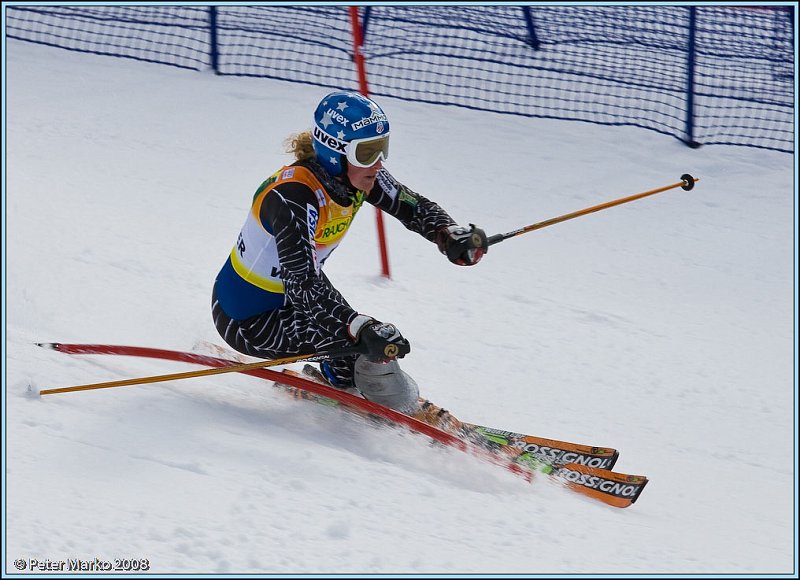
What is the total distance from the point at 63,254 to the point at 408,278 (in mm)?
2092

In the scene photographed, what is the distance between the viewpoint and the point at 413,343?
5652 millimetres

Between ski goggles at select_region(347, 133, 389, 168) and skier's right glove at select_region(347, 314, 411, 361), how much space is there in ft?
2.04

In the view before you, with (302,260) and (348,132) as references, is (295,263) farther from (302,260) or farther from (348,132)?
(348,132)

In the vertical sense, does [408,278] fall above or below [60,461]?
below

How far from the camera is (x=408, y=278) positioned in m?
6.47

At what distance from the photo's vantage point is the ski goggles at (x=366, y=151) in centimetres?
396

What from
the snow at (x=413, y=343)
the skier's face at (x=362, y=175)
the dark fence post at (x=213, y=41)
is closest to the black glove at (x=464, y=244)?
the skier's face at (x=362, y=175)

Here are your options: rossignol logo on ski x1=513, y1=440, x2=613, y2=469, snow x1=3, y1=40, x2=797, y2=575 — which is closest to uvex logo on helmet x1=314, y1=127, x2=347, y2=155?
snow x1=3, y1=40, x2=797, y2=575

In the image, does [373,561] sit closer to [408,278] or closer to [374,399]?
[374,399]

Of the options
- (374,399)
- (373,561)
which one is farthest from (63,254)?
(373,561)

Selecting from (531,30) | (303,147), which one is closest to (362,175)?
(303,147)

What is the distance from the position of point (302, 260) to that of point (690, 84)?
5692 millimetres

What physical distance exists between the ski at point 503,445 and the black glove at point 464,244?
73cm

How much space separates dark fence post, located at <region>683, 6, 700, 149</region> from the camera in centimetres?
844
